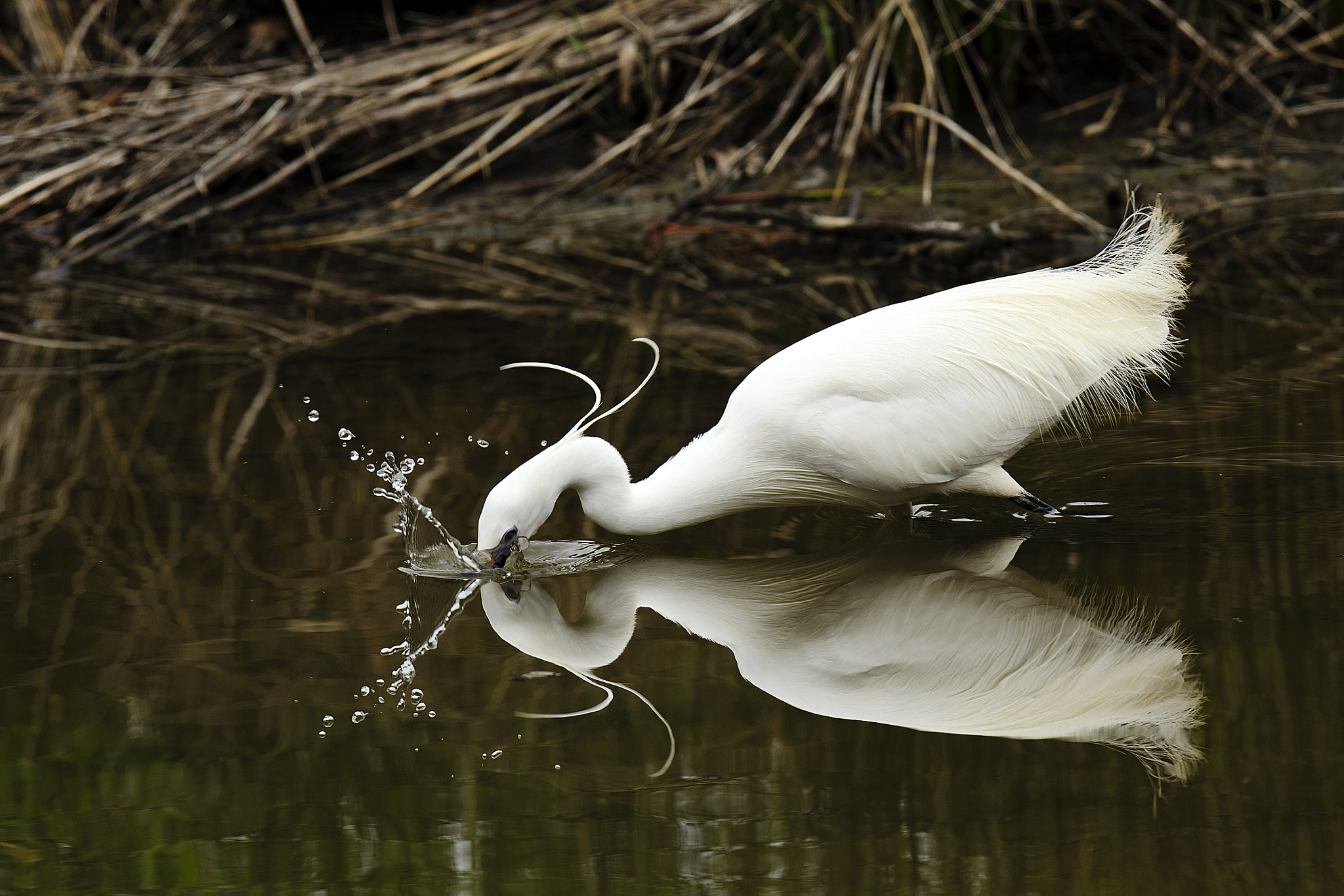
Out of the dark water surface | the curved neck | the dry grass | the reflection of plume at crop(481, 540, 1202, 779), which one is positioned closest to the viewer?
the dark water surface

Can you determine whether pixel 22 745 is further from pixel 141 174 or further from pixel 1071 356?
pixel 141 174

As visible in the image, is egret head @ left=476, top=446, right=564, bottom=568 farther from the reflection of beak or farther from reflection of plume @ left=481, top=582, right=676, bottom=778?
reflection of plume @ left=481, top=582, right=676, bottom=778

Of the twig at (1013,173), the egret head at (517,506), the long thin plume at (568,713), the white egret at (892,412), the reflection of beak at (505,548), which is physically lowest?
the long thin plume at (568,713)

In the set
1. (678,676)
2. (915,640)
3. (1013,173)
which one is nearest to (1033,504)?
(915,640)

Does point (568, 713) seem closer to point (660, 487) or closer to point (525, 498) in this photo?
point (525, 498)

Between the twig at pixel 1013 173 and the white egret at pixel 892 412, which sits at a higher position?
the twig at pixel 1013 173

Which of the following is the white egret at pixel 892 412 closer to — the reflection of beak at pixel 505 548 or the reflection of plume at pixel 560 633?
the reflection of beak at pixel 505 548

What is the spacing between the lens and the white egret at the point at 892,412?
3932 millimetres

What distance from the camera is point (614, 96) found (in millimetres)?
9836

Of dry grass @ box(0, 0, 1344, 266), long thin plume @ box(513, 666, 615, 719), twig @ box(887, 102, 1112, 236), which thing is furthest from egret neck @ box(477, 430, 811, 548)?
dry grass @ box(0, 0, 1344, 266)

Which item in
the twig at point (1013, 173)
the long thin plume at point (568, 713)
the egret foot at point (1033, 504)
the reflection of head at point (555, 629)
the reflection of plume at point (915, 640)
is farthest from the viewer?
the twig at point (1013, 173)

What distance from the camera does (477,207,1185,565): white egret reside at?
393cm

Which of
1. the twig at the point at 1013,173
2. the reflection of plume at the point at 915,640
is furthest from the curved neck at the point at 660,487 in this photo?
the twig at the point at 1013,173

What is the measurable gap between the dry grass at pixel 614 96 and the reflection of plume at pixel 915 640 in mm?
4758
